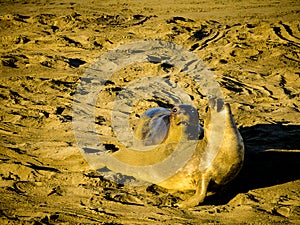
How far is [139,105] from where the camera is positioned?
6336 mm

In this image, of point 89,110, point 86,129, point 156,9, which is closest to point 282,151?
point 86,129

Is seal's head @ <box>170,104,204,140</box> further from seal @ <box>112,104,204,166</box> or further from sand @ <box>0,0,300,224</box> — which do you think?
sand @ <box>0,0,300,224</box>

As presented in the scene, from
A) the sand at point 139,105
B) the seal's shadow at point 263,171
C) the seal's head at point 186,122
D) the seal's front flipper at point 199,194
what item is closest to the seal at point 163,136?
the seal's head at point 186,122

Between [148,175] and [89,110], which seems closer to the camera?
[148,175]

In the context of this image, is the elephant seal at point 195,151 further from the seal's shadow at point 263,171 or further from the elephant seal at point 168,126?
the seal's shadow at point 263,171

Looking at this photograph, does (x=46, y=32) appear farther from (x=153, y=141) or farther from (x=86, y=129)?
(x=153, y=141)

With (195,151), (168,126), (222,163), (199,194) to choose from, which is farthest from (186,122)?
(199,194)

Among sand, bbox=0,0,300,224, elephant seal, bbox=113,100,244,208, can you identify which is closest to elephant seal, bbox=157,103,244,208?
elephant seal, bbox=113,100,244,208

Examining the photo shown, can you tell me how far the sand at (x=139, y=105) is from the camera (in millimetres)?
3760

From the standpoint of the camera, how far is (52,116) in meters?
5.95

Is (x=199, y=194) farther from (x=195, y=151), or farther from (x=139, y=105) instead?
(x=139, y=105)

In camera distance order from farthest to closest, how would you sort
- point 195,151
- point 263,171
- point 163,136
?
point 163,136 → point 263,171 → point 195,151

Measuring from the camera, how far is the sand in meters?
3.76

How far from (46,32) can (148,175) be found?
255 inches
